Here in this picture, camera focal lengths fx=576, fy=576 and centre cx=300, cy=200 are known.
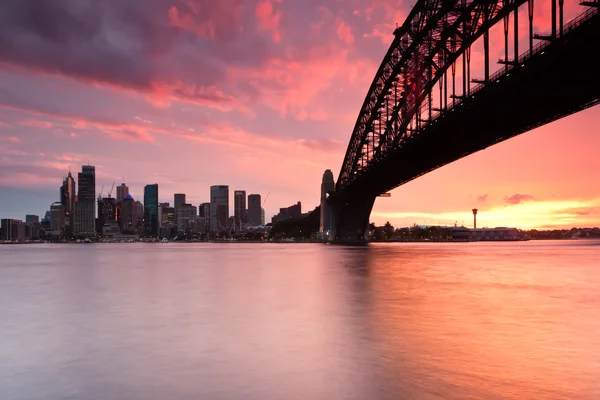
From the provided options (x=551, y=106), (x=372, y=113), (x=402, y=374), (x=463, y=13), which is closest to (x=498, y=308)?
(x=402, y=374)

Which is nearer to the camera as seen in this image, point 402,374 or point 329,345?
point 402,374

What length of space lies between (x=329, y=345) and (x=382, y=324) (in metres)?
3.74

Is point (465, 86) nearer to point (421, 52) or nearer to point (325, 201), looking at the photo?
point (421, 52)

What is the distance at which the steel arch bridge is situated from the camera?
35188 mm

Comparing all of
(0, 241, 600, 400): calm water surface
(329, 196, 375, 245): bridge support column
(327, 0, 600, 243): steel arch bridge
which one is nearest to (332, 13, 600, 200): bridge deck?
(327, 0, 600, 243): steel arch bridge

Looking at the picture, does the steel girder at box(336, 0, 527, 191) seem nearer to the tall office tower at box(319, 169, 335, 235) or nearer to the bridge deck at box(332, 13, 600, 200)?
the bridge deck at box(332, 13, 600, 200)

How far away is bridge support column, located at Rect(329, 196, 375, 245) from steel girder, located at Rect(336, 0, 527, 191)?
2959cm

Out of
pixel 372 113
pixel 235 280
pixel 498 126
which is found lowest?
pixel 235 280

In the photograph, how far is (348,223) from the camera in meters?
136

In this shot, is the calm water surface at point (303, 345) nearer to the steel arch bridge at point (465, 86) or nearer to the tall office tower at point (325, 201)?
the steel arch bridge at point (465, 86)

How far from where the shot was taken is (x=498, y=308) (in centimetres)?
2189

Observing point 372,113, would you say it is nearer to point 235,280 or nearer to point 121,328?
point 235,280

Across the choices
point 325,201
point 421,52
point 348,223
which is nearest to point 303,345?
point 421,52

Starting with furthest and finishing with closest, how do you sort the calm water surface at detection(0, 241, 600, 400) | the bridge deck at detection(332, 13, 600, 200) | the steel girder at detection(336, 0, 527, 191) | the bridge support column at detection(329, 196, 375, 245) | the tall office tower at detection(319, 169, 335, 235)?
the tall office tower at detection(319, 169, 335, 235) < the bridge support column at detection(329, 196, 375, 245) < the steel girder at detection(336, 0, 527, 191) < the bridge deck at detection(332, 13, 600, 200) < the calm water surface at detection(0, 241, 600, 400)
